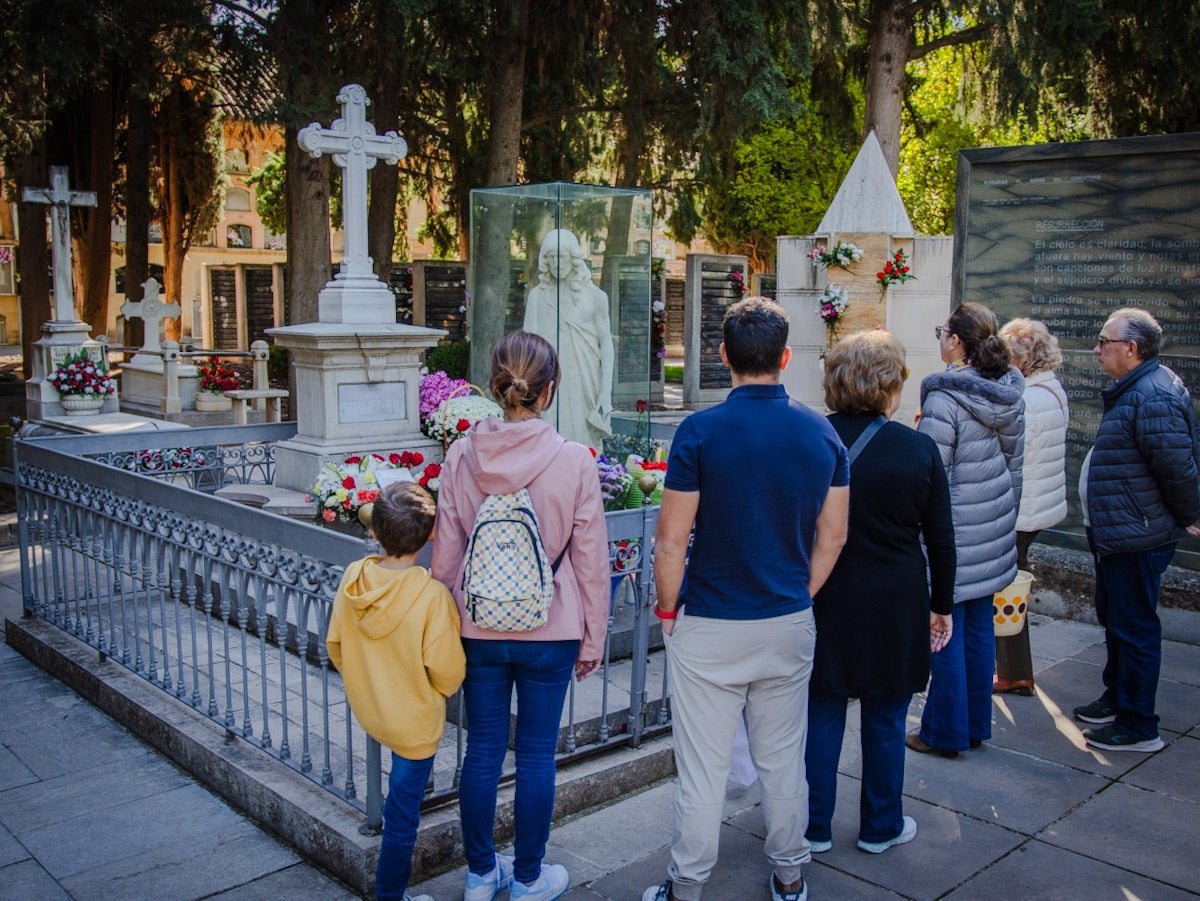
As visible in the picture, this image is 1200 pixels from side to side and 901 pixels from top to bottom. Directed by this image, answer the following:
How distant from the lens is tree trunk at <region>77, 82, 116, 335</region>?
2073 cm

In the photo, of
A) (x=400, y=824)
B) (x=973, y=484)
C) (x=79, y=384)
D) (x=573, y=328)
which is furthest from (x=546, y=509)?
(x=79, y=384)

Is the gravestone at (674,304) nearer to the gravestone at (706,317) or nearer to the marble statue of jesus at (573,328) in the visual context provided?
the gravestone at (706,317)

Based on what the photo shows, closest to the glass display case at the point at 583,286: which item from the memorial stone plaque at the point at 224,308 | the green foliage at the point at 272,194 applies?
the memorial stone plaque at the point at 224,308

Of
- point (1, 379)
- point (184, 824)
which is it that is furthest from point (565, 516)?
point (1, 379)

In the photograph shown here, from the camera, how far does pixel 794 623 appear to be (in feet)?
10.7

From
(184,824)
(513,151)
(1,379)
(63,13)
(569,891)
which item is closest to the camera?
(569,891)

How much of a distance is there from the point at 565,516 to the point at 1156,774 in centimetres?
297

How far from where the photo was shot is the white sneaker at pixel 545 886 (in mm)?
3422

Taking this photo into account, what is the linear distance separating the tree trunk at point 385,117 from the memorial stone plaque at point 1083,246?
6.41 meters

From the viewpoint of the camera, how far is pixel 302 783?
406 centimetres

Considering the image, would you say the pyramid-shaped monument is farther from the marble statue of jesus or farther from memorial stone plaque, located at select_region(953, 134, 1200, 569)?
the marble statue of jesus

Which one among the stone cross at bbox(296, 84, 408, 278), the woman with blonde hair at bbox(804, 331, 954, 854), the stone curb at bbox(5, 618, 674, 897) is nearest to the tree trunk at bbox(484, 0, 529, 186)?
the stone cross at bbox(296, 84, 408, 278)

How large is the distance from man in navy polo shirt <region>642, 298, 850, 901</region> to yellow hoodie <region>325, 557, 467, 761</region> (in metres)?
0.66

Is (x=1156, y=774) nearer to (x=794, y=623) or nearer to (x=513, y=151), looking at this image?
(x=794, y=623)
